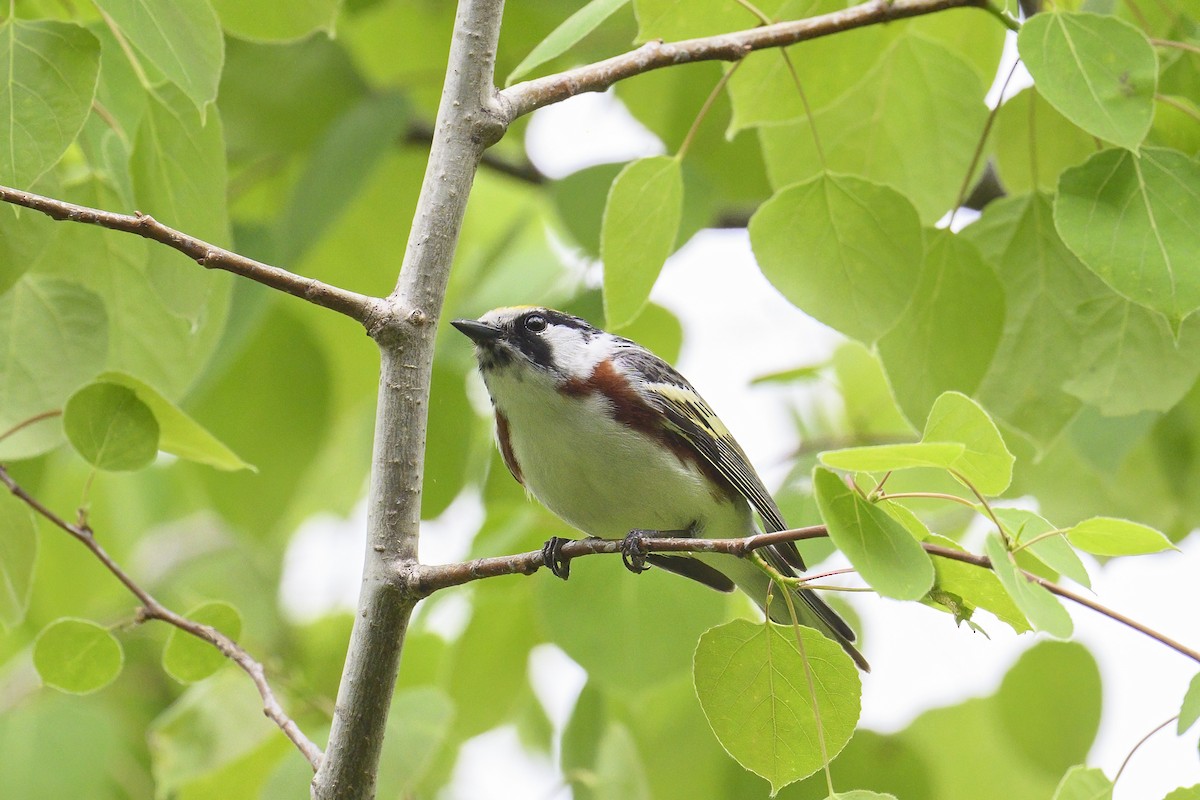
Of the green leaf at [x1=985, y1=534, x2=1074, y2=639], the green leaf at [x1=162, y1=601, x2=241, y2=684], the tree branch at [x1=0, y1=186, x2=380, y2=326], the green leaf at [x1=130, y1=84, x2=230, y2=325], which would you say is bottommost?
the green leaf at [x1=162, y1=601, x2=241, y2=684]

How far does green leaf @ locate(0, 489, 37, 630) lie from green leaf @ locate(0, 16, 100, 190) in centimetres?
67

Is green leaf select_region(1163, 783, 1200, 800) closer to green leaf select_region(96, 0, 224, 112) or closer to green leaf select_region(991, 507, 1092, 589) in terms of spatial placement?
green leaf select_region(991, 507, 1092, 589)

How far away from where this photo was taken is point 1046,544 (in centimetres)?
152

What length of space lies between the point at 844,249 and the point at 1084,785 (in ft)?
3.21

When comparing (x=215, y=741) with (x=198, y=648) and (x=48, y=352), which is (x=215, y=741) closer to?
(x=198, y=648)

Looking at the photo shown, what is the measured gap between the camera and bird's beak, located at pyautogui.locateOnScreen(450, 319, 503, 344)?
9.37ft

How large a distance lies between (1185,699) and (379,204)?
102 inches

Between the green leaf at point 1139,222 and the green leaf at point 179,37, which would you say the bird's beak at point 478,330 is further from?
the green leaf at point 1139,222

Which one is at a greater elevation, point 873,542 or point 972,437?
point 972,437

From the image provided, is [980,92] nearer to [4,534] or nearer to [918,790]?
[918,790]

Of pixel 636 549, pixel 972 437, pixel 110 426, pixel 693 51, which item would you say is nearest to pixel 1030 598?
pixel 972 437

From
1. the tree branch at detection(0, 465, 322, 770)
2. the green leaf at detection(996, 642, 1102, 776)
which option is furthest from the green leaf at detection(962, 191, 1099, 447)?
the tree branch at detection(0, 465, 322, 770)

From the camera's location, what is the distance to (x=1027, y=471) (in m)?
2.94

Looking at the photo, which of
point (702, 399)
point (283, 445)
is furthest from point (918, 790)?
point (283, 445)
